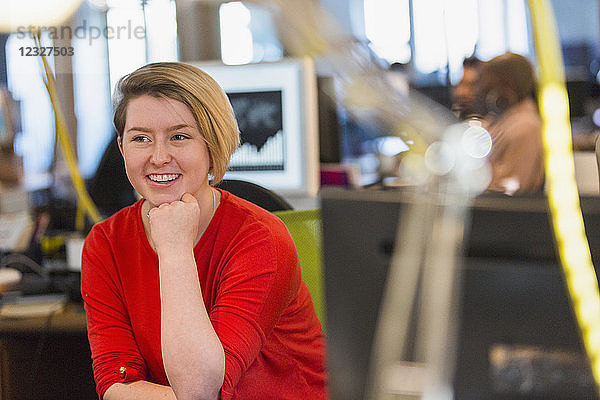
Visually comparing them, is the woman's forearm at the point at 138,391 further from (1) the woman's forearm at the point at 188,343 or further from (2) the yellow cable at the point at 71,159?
(2) the yellow cable at the point at 71,159

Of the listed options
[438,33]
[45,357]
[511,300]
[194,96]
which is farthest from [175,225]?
[438,33]

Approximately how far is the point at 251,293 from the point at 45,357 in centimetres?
76

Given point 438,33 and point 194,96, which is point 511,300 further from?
point 438,33

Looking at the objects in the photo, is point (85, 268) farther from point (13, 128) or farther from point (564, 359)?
point (13, 128)

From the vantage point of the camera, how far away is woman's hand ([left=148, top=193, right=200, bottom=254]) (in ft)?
2.67

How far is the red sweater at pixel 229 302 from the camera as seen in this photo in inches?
32.8

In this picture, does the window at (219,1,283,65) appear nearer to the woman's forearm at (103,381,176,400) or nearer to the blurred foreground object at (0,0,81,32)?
the blurred foreground object at (0,0,81,32)

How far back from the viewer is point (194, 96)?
858mm

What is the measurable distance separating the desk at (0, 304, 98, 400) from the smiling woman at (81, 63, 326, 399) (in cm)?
43

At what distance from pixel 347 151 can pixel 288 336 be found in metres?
1.30

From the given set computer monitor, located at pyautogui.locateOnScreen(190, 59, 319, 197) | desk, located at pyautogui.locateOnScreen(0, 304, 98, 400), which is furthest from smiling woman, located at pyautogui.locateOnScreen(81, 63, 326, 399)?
desk, located at pyautogui.locateOnScreen(0, 304, 98, 400)

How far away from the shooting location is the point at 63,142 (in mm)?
1402

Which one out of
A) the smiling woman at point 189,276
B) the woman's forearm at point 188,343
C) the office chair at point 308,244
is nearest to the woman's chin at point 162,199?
the smiling woman at point 189,276

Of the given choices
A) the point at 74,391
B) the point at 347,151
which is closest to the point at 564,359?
the point at 74,391
